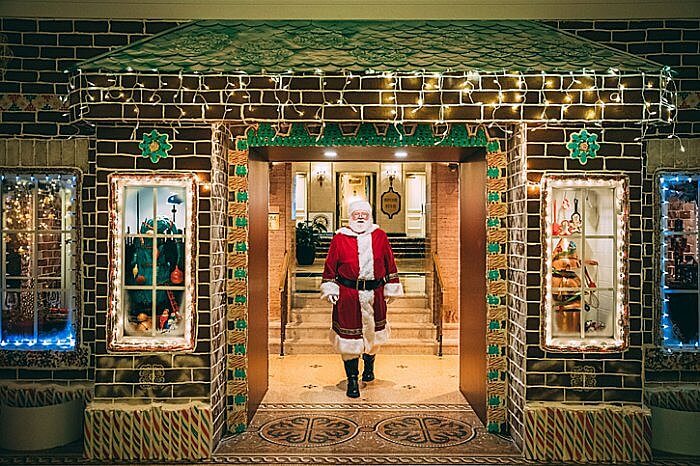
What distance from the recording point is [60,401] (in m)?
5.39

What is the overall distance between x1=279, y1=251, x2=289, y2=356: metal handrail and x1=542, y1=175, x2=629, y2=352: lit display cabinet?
163 inches

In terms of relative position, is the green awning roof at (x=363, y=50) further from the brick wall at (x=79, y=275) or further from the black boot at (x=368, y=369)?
the black boot at (x=368, y=369)

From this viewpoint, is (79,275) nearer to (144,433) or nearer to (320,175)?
(144,433)

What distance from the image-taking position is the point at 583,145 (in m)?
4.84

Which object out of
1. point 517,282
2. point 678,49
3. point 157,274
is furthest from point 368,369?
point 678,49

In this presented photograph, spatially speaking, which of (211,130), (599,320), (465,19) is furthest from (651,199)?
(211,130)

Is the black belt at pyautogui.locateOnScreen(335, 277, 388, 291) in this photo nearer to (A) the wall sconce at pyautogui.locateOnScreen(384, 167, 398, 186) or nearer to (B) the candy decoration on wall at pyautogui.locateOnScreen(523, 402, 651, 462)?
(B) the candy decoration on wall at pyautogui.locateOnScreen(523, 402, 651, 462)

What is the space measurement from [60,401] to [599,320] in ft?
14.2

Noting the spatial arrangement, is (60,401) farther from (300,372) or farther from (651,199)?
(651,199)

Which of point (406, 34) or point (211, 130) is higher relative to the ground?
point (406, 34)

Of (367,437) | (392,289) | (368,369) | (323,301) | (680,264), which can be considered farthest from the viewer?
(323,301)

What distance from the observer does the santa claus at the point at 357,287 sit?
21.3ft

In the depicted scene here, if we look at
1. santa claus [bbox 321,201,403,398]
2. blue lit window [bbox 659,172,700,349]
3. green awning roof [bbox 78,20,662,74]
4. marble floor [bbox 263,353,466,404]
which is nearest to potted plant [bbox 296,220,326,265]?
marble floor [bbox 263,353,466,404]

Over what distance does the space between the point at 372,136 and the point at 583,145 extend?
166 centimetres
